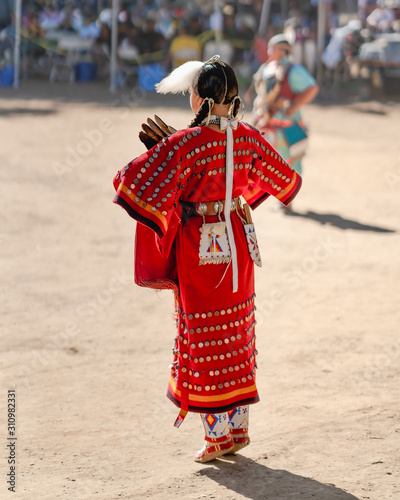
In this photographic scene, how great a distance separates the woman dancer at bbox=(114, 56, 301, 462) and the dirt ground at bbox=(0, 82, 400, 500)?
1.13 feet

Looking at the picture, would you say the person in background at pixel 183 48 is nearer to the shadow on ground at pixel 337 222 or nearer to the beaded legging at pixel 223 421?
the shadow on ground at pixel 337 222

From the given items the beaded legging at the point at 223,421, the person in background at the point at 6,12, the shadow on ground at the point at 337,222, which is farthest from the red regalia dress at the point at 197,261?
the person in background at the point at 6,12

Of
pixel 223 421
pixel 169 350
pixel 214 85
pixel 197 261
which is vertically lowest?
pixel 169 350

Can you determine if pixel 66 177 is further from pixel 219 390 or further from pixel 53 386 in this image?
pixel 219 390

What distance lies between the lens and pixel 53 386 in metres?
4.25

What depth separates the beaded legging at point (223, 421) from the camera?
3.44 metres

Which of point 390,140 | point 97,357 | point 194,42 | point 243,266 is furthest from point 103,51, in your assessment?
point 243,266

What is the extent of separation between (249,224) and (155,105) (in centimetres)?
1130

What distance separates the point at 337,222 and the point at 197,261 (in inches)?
188

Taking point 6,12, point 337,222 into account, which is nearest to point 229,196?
point 337,222

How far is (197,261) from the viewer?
330 cm

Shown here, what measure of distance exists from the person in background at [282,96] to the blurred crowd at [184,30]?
8.24 m

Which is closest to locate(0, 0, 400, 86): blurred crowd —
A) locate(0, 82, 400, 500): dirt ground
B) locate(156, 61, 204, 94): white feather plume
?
locate(0, 82, 400, 500): dirt ground

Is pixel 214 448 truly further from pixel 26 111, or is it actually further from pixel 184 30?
pixel 184 30
